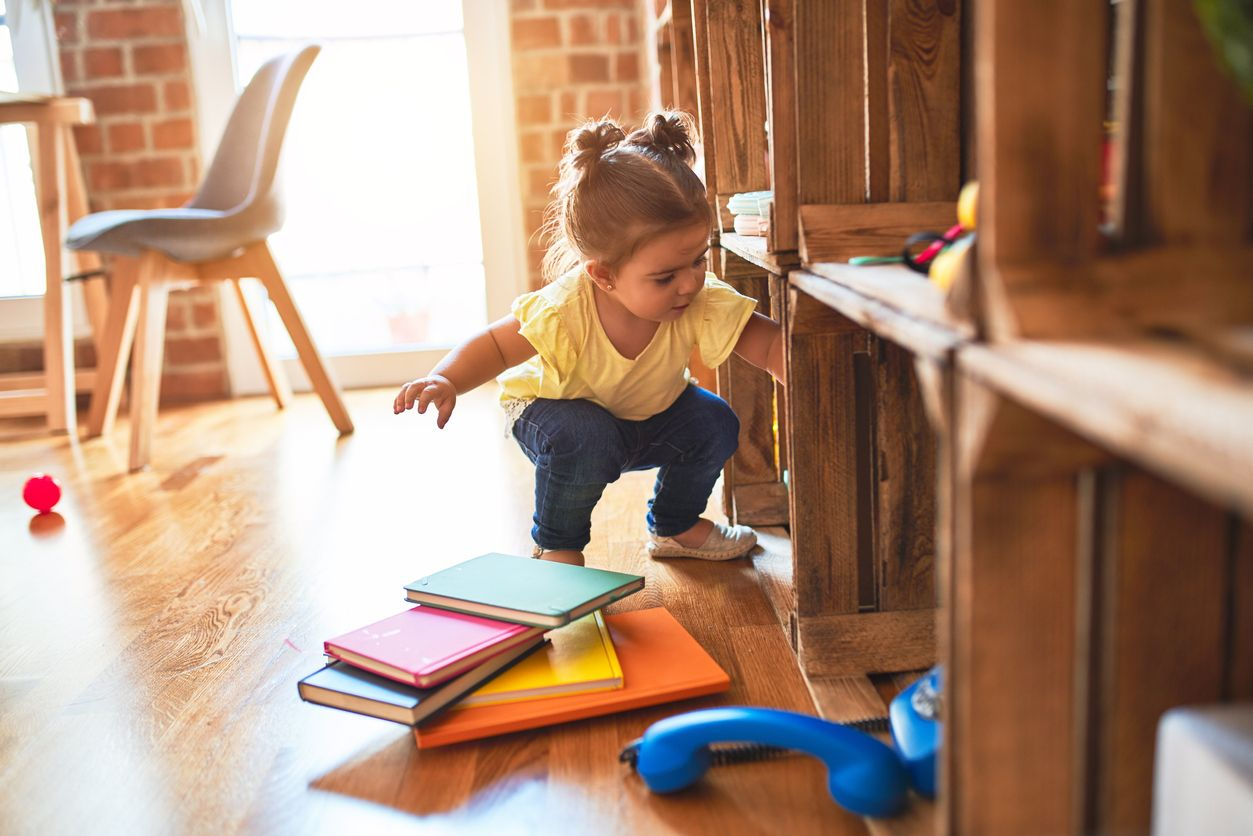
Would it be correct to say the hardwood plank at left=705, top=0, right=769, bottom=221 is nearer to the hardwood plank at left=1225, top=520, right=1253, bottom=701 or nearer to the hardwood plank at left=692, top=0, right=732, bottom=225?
the hardwood plank at left=692, top=0, right=732, bottom=225

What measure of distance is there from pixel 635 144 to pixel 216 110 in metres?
2.18

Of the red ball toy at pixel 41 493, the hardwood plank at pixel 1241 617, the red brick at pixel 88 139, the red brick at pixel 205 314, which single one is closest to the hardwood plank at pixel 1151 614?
the hardwood plank at pixel 1241 617

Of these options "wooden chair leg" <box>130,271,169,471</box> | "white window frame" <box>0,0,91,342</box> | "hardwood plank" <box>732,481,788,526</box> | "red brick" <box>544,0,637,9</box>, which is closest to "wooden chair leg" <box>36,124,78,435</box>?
"white window frame" <box>0,0,91,342</box>

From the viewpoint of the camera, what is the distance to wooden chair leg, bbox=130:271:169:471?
95.3 inches

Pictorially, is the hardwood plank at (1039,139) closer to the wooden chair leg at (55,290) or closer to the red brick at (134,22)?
the wooden chair leg at (55,290)

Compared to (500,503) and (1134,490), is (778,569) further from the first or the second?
(1134,490)

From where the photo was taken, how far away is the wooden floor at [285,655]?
0.95 meters

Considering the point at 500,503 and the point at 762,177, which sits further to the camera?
the point at 500,503

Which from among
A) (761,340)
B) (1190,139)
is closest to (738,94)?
(761,340)

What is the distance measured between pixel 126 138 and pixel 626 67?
1.45m

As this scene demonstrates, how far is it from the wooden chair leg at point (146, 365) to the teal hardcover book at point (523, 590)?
139cm

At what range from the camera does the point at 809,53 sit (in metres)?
1.06

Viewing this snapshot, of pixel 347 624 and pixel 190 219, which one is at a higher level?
pixel 190 219

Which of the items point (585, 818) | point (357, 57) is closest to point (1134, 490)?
point (585, 818)
